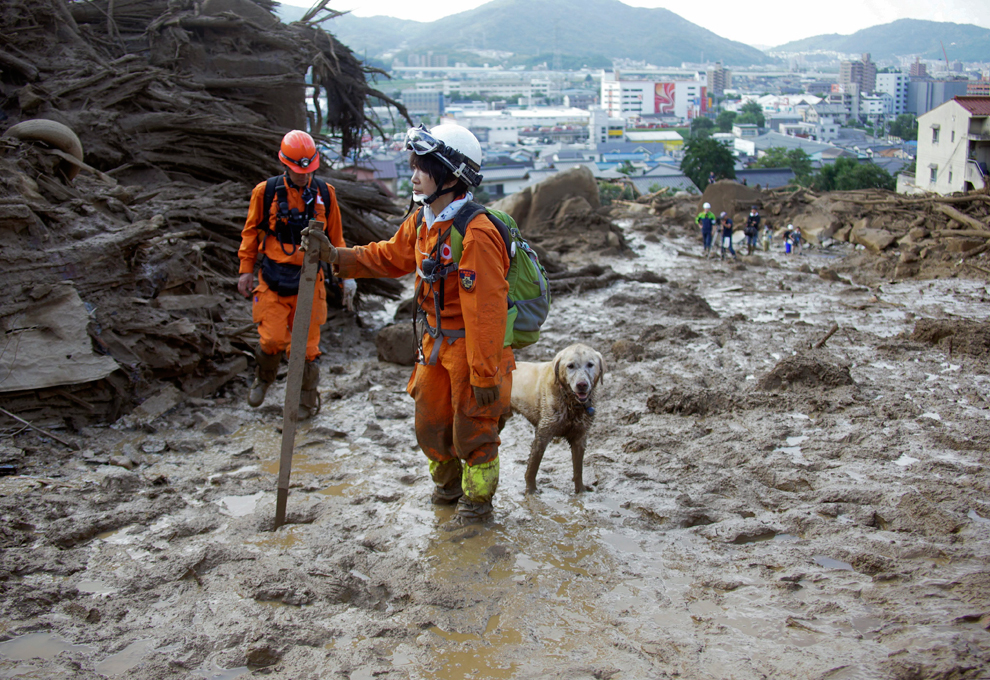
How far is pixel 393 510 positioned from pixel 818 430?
330cm

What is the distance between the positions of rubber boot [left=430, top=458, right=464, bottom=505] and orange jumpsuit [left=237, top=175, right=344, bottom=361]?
1.79 m

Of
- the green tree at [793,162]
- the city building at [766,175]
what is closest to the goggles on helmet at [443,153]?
the city building at [766,175]

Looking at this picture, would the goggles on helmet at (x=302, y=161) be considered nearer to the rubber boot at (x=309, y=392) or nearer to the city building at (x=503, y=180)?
the rubber boot at (x=309, y=392)

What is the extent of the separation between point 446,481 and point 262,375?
93.8 inches

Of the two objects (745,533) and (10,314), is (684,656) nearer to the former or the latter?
(745,533)

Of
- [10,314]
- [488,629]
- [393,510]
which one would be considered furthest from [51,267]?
[488,629]

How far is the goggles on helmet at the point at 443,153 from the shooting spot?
3549 millimetres

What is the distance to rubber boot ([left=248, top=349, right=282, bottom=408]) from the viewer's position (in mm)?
5625

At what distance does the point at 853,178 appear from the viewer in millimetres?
42844

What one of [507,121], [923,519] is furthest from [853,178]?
[507,121]

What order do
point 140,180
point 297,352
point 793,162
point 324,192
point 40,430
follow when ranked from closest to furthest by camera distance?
point 297,352
point 40,430
point 324,192
point 140,180
point 793,162

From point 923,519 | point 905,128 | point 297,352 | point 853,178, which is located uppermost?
point 905,128

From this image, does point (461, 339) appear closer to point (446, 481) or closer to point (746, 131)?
point (446, 481)

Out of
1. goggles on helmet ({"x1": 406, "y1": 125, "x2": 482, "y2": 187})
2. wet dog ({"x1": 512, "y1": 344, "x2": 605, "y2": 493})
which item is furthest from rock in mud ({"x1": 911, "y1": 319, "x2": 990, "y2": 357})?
goggles on helmet ({"x1": 406, "y1": 125, "x2": 482, "y2": 187})
